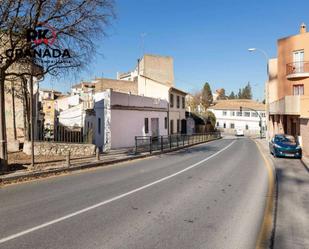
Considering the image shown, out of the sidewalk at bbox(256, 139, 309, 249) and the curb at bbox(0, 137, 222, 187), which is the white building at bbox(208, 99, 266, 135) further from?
the sidewalk at bbox(256, 139, 309, 249)

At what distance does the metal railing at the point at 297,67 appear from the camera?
105 ft

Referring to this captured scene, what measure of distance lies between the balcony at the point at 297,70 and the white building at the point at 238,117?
5444 cm

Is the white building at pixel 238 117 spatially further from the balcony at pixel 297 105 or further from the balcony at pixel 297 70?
the balcony at pixel 297 105

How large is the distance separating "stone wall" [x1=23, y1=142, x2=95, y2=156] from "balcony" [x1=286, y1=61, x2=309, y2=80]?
2359 cm

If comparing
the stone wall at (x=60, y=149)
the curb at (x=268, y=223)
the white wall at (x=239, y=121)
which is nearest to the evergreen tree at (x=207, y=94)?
the white wall at (x=239, y=121)

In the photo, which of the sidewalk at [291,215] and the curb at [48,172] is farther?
the curb at [48,172]

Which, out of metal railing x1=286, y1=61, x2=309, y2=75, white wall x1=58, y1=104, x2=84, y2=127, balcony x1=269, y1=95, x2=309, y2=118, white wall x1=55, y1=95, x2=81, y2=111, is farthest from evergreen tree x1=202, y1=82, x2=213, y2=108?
balcony x1=269, y1=95, x2=309, y2=118

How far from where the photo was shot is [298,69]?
3269cm

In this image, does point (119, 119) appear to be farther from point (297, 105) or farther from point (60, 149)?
point (297, 105)

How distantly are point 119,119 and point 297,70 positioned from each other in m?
19.7

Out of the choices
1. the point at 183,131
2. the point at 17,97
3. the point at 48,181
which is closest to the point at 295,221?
the point at 48,181

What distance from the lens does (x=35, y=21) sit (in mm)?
12758

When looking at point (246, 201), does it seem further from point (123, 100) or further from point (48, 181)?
point (123, 100)

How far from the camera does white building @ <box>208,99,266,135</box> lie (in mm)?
88875
